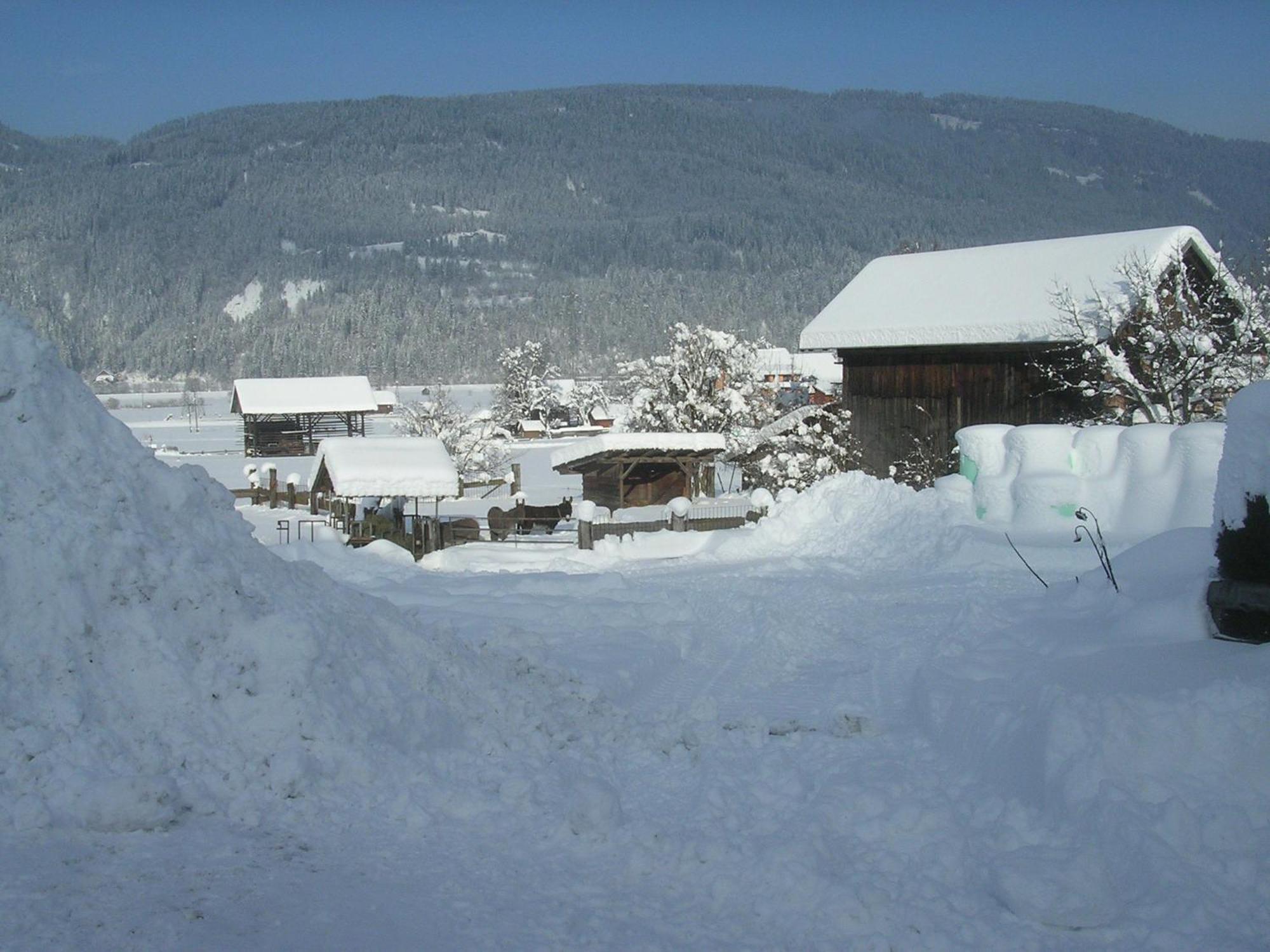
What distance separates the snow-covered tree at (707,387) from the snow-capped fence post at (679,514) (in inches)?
878

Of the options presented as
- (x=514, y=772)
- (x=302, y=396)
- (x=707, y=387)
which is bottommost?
(x=514, y=772)

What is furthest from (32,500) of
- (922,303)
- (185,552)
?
(922,303)

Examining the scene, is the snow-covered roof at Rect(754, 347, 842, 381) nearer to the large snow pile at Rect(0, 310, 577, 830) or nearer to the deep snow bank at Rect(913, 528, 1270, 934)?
the deep snow bank at Rect(913, 528, 1270, 934)

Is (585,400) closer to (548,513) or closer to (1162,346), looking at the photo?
(548,513)

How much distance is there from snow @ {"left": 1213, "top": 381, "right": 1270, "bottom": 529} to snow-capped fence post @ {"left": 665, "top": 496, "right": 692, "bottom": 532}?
12.3m

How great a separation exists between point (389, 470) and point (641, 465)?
36.2 feet

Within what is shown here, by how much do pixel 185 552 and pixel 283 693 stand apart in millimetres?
1044

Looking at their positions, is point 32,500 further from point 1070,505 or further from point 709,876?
point 1070,505

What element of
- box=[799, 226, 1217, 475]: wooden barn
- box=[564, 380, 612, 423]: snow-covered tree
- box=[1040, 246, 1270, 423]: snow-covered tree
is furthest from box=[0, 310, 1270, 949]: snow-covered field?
box=[564, 380, 612, 423]: snow-covered tree

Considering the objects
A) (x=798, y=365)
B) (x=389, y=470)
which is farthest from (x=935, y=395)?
(x=798, y=365)

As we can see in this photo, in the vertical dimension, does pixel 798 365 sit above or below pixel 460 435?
above

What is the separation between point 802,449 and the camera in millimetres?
35469

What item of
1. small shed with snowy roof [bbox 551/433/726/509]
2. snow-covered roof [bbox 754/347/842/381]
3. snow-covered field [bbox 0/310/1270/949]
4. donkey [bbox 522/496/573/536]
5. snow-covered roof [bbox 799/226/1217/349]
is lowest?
donkey [bbox 522/496/573/536]

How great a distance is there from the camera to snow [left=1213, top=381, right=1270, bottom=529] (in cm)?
653
